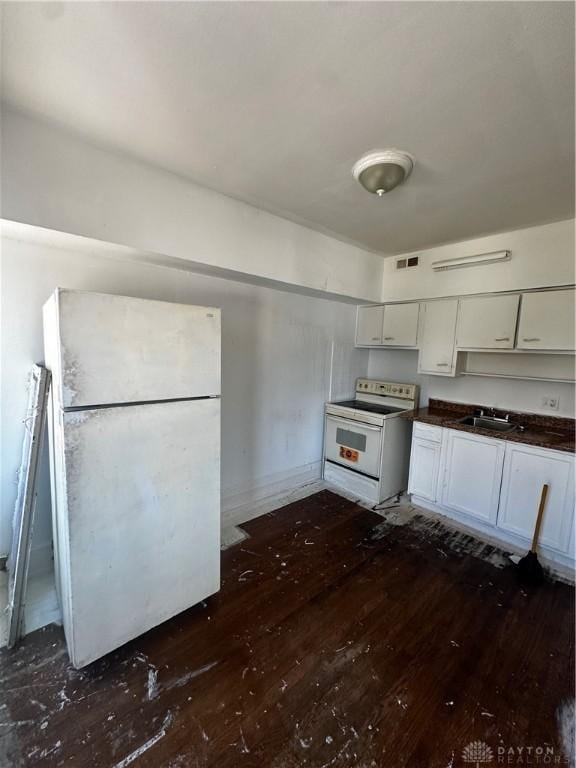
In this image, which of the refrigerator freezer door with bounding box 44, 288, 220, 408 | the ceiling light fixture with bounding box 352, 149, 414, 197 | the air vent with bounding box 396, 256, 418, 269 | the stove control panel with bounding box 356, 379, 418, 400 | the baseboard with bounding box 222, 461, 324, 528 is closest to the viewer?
the refrigerator freezer door with bounding box 44, 288, 220, 408

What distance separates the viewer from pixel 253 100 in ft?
4.39

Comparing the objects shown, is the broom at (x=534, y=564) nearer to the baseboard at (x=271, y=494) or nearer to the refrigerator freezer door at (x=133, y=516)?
the baseboard at (x=271, y=494)

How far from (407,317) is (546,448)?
169 cm

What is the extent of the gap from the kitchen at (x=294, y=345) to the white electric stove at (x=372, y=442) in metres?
0.05

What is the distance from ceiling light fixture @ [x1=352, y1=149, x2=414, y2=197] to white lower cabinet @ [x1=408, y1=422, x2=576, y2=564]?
6.67 feet

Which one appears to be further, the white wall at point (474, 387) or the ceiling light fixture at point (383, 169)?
the white wall at point (474, 387)

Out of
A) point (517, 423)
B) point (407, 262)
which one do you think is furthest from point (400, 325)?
point (517, 423)

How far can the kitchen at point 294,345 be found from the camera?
3.84ft

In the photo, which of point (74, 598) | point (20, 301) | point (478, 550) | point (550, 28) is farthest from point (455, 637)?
point (20, 301)

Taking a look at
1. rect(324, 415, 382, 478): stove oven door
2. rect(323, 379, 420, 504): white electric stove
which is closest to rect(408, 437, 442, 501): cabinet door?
rect(323, 379, 420, 504): white electric stove

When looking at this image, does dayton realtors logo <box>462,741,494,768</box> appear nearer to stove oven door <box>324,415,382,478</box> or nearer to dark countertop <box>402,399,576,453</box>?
dark countertop <box>402,399,576,453</box>

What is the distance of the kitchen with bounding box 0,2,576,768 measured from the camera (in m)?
1.17

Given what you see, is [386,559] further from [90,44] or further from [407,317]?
[90,44]

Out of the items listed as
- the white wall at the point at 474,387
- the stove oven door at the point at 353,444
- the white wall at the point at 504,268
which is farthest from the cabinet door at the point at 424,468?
the white wall at the point at 504,268
